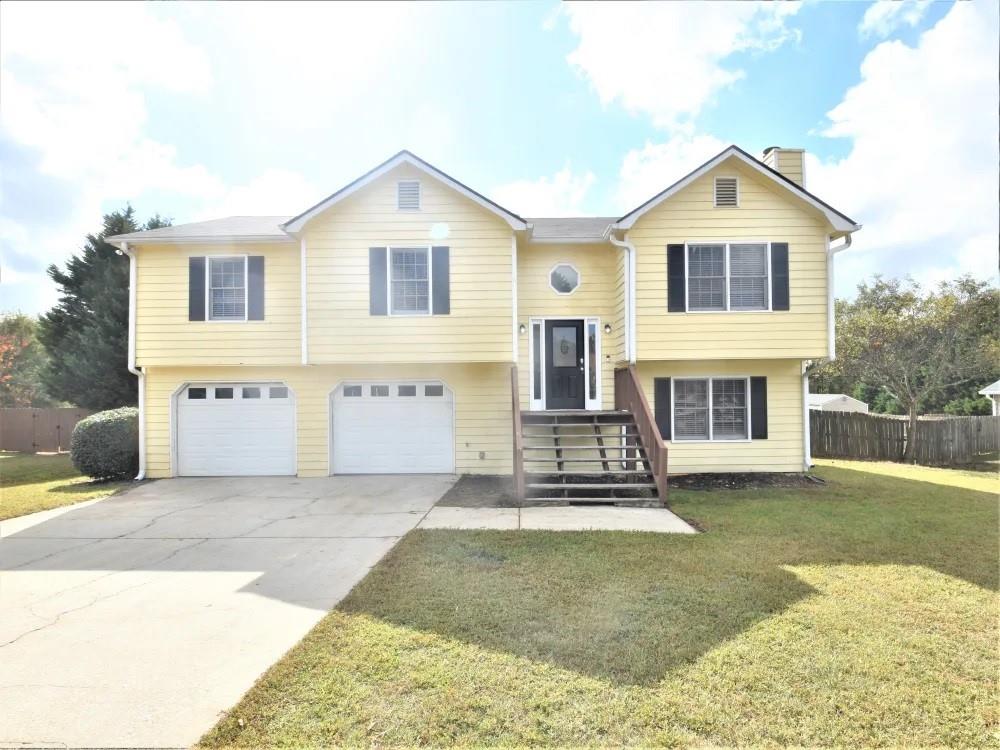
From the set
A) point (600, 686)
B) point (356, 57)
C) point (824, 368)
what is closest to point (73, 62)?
point (356, 57)

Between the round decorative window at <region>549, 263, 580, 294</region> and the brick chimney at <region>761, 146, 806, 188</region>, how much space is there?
4.94m

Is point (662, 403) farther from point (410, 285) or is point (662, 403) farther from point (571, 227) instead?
point (410, 285)

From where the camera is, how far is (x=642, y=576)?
16.2ft

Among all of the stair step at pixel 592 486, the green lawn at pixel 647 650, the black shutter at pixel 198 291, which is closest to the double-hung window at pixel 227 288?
the black shutter at pixel 198 291

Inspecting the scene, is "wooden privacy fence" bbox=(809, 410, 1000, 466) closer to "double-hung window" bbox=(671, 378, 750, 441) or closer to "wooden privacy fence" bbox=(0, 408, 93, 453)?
"double-hung window" bbox=(671, 378, 750, 441)

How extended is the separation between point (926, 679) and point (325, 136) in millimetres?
10611

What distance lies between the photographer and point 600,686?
3107 mm

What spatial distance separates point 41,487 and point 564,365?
11.3m

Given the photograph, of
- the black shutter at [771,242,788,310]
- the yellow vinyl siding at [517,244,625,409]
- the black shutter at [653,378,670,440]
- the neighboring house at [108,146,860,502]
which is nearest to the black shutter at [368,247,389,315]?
the neighboring house at [108,146,860,502]

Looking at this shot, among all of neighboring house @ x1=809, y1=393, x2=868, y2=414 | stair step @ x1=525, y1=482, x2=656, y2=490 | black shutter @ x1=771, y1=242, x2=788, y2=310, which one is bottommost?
stair step @ x1=525, y1=482, x2=656, y2=490

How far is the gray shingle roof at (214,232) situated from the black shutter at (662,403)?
8.37 meters

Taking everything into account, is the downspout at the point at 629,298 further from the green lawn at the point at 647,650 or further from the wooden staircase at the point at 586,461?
the green lawn at the point at 647,650

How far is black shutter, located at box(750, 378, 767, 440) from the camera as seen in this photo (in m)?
11.1

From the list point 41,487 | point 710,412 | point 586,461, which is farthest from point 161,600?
point 710,412
